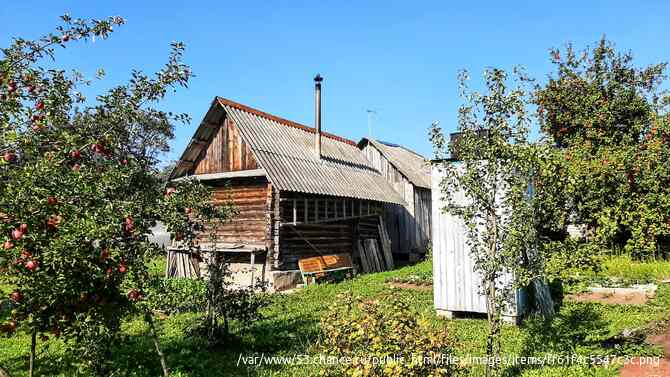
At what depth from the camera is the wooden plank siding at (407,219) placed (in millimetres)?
21062

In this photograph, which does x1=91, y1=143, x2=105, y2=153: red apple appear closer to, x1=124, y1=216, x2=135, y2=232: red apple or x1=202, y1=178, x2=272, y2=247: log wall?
x1=124, y1=216, x2=135, y2=232: red apple

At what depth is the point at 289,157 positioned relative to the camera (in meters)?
16.0

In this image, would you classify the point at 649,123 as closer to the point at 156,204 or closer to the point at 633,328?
the point at 633,328

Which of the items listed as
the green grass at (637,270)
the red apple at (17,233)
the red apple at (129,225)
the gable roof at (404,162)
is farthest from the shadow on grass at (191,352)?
the gable roof at (404,162)

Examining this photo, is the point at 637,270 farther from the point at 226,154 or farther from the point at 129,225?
the point at 129,225

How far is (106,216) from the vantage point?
4258mm

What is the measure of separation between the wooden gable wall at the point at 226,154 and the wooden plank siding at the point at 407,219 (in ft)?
27.8

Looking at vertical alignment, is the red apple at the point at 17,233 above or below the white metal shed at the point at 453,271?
above

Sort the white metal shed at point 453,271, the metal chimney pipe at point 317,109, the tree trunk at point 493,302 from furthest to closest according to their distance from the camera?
the metal chimney pipe at point 317,109, the white metal shed at point 453,271, the tree trunk at point 493,302

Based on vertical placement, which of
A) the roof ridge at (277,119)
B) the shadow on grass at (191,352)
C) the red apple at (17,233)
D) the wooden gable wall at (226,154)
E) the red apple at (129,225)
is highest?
the roof ridge at (277,119)

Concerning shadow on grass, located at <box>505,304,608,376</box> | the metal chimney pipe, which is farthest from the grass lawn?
the metal chimney pipe

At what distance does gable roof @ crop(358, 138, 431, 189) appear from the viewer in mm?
22094

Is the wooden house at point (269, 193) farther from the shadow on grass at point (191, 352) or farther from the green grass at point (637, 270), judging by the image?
the green grass at point (637, 270)

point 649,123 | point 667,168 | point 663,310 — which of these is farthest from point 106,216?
point 649,123
